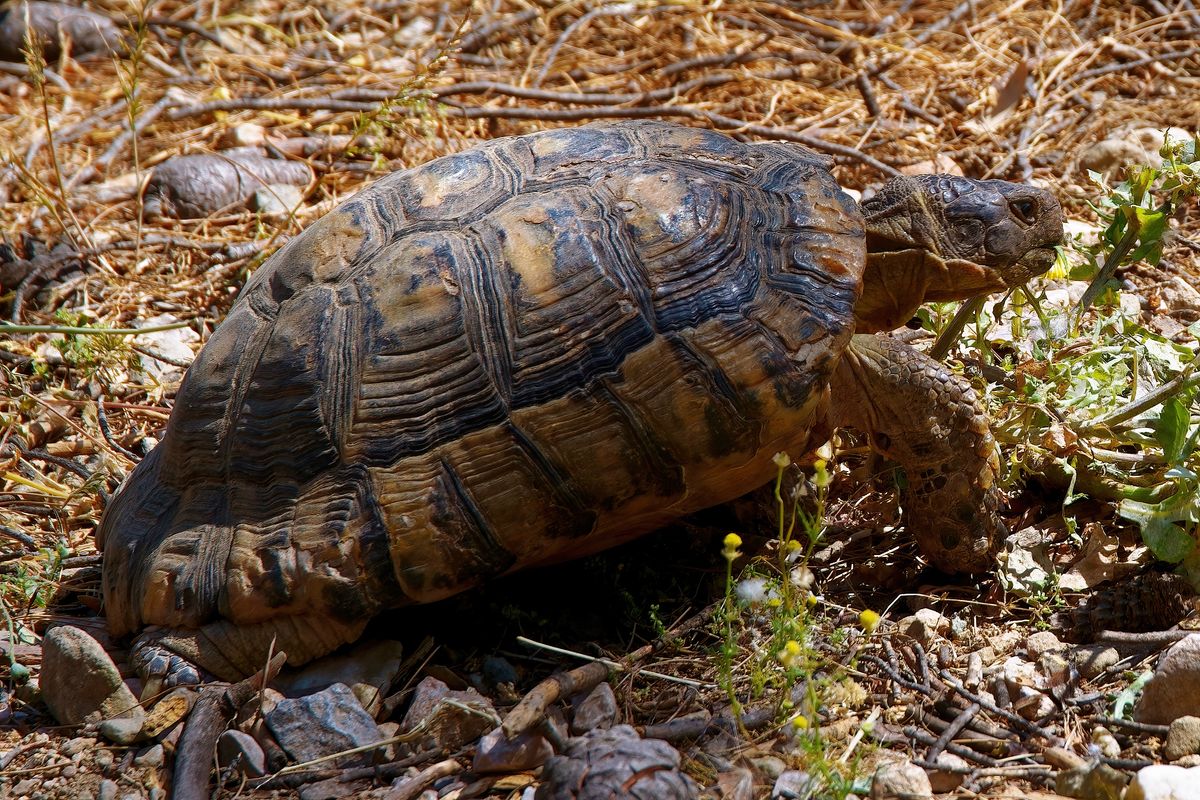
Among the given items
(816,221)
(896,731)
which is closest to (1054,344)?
Result: (816,221)

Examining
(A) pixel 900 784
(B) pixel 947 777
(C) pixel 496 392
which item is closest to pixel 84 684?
(C) pixel 496 392

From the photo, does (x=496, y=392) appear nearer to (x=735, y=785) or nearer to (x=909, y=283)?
(x=735, y=785)

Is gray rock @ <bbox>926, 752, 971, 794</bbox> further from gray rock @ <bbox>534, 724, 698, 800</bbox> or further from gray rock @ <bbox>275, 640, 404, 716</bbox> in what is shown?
gray rock @ <bbox>275, 640, 404, 716</bbox>

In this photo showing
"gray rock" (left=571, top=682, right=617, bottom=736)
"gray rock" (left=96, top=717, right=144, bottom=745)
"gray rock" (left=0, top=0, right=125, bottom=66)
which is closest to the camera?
"gray rock" (left=571, top=682, right=617, bottom=736)

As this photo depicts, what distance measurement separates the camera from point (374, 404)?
124 inches

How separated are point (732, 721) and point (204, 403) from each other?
1.90m

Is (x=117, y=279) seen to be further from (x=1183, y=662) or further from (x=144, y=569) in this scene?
(x=1183, y=662)

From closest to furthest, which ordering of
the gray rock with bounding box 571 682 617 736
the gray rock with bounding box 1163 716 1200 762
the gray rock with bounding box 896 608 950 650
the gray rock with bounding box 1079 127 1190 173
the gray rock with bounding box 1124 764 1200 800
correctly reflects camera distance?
the gray rock with bounding box 1124 764 1200 800 → the gray rock with bounding box 1163 716 1200 762 → the gray rock with bounding box 571 682 617 736 → the gray rock with bounding box 896 608 950 650 → the gray rock with bounding box 1079 127 1190 173

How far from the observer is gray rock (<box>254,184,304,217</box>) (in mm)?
5453

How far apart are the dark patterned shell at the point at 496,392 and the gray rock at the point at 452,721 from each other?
1.15 ft

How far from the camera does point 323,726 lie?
2934mm

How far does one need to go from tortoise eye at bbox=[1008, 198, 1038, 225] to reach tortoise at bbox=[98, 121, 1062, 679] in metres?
0.62

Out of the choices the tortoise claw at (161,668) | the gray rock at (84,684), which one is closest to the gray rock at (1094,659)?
the tortoise claw at (161,668)

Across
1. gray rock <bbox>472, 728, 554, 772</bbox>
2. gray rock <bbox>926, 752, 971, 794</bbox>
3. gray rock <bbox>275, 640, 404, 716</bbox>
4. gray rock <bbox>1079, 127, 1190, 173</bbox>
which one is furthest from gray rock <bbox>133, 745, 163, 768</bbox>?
gray rock <bbox>1079, 127, 1190, 173</bbox>
